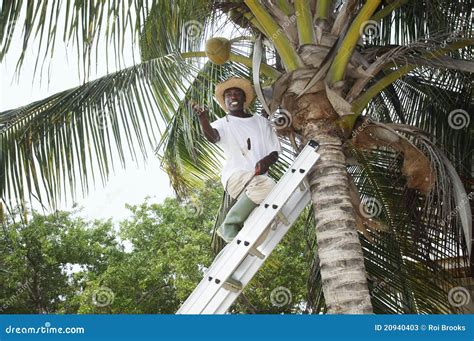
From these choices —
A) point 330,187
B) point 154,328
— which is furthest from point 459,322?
point 154,328

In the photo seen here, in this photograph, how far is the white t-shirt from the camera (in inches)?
202

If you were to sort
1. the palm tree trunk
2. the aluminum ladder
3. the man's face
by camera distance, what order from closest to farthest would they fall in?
the aluminum ladder
the palm tree trunk
the man's face

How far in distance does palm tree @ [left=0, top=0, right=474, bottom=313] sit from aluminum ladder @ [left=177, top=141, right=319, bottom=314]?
199mm

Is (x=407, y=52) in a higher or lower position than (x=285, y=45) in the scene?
higher

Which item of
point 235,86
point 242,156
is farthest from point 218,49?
point 242,156

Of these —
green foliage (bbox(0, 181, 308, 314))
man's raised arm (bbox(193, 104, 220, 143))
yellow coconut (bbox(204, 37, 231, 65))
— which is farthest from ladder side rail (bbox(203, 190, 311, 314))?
green foliage (bbox(0, 181, 308, 314))

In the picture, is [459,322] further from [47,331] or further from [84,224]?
[84,224]

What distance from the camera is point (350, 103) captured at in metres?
5.07

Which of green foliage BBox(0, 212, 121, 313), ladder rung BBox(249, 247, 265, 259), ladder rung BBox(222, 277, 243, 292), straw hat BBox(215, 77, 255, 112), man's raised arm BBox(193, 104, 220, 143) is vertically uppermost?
green foliage BBox(0, 212, 121, 313)

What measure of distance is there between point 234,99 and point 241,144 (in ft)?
1.70

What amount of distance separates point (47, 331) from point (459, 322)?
2504 millimetres

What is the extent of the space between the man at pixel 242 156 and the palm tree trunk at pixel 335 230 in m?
0.34

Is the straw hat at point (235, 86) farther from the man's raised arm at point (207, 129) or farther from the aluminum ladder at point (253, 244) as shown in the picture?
the aluminum ladder at point (253, 244)

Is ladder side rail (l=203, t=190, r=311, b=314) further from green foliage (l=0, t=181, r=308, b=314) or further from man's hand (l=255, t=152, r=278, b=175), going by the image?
green foliage (l=0, t=181, r=308, b=314)
